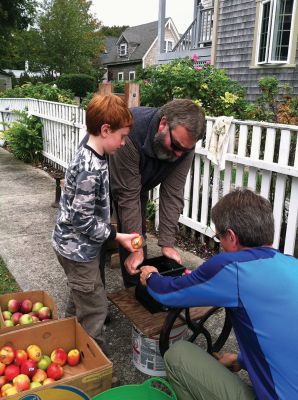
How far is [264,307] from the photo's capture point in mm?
1550

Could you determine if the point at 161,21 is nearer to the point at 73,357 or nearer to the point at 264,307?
the point at 73,357

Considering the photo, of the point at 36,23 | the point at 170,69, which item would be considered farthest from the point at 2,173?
the point at 36,23

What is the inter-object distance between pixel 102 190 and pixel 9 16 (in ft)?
80.6

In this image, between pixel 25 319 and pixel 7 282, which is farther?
pixel 7 282

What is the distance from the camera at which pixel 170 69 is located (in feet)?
16.8

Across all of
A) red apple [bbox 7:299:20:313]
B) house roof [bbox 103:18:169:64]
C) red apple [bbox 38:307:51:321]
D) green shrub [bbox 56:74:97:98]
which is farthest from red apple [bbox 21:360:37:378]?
house roof [bbox 103:18:169:64]

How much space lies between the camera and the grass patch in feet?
11.7

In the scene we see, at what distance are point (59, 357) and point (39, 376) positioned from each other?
189 millimetres

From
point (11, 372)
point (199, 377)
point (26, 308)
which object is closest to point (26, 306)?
point (26, 308)

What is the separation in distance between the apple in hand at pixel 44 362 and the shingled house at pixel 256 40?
8.71 m

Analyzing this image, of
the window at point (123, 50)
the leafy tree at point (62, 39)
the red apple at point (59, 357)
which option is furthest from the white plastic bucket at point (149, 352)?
the window at point (123, 50)

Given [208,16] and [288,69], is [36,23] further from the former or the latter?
[288,69]

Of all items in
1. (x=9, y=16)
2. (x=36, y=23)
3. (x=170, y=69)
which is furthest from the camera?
(x=36, y=23)

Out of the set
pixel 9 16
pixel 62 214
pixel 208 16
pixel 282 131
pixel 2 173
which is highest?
pixel 9 16
